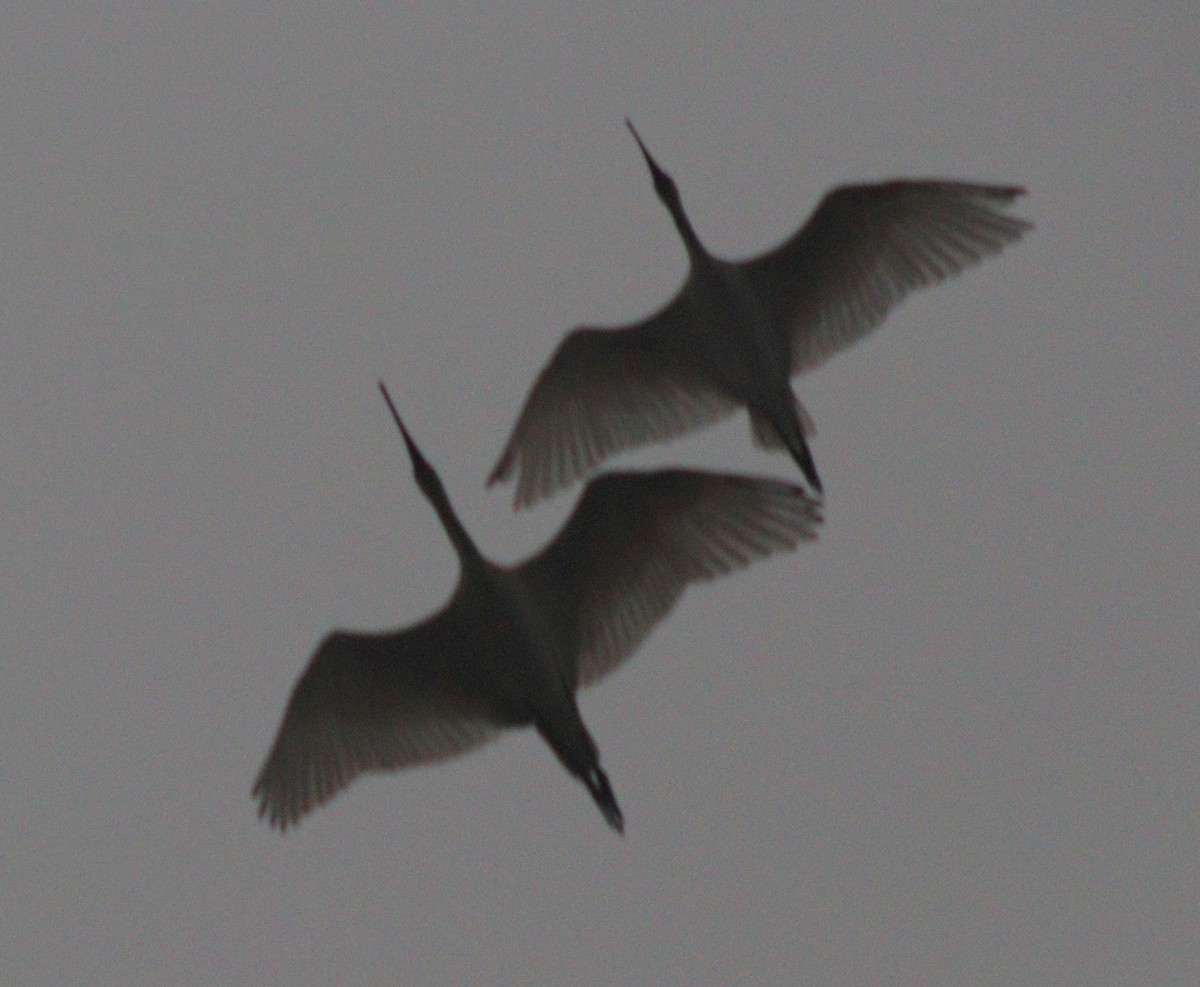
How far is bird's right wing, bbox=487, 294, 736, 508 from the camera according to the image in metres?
24.4

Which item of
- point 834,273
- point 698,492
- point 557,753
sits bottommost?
point 557,753

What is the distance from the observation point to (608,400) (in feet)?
80.8

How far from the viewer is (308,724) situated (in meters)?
22.6

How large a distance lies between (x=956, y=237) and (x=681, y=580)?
13.8 feet

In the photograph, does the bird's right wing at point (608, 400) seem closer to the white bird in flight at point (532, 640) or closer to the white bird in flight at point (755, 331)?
the white bird in flight at point (755, 331)

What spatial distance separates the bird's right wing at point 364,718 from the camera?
22.5 metres

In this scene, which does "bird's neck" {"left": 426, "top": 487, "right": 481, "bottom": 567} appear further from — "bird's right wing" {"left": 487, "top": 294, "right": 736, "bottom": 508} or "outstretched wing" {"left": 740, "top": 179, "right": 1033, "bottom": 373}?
"outstretched wing" {"left": 740, "top": 179, "right": 1033, "bottom": 373}

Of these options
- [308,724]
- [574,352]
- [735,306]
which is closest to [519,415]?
[574,352]

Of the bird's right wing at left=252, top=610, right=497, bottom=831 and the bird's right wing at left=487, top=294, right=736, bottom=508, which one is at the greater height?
the bird's right wing at left=487, top=294, right=736, bottom=508

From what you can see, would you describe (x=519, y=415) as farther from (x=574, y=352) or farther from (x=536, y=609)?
(x=536, y=609)

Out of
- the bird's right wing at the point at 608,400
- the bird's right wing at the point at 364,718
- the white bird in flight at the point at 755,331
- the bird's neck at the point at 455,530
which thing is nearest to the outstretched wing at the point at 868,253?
the white bird in flight at the point at 755,331

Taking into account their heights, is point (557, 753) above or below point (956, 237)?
below

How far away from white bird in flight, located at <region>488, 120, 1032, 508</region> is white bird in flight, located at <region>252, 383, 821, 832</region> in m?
1.91

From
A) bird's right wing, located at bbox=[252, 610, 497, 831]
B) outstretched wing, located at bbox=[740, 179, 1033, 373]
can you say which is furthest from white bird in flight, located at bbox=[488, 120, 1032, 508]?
bird's right wing, located at bbox=[252, 610, 497, 831]
